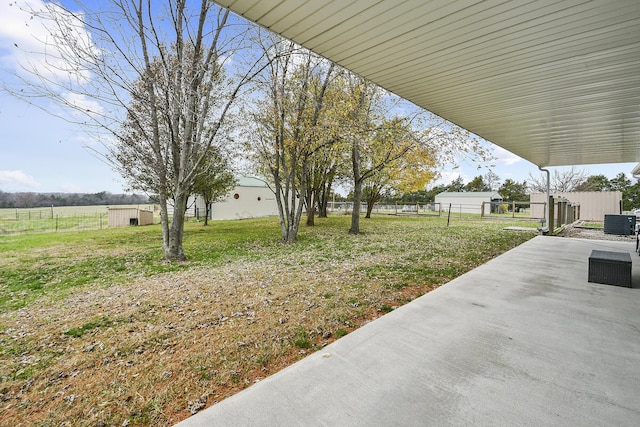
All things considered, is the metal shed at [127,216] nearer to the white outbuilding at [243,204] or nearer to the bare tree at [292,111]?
the white outbuilding at [243,204]

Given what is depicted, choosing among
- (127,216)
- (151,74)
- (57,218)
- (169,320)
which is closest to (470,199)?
(127,216)

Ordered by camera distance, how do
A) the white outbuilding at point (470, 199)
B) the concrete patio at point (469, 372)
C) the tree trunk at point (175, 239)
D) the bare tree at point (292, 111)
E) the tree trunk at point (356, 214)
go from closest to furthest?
the concrete patio at point (469, 372) → the tree trunk at point (175, 239) → the bare tree at point (292, 111) → the tree trunk at point (356, 214) → the white outbuilding at point (470, 199)

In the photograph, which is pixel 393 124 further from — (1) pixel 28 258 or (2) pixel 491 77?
(1) pixel 28 258

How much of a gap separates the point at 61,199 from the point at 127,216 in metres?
6.53

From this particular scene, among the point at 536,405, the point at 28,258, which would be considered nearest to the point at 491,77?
the point at 536,405

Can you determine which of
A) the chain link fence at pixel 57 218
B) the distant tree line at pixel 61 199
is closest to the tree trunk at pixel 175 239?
the distant tree line at pixel 61 199

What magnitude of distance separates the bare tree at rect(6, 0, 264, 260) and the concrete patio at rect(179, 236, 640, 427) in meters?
5.35

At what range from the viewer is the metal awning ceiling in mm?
2451

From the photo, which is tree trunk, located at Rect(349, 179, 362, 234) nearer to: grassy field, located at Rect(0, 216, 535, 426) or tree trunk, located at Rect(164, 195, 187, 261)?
grassy field, located at Rect(0, 216, 535, 426)

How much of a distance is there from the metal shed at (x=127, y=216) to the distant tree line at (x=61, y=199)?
0.52 metres

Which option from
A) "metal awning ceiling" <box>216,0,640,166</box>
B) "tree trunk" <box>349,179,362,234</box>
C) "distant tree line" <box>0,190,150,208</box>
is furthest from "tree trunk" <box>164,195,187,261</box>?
"distant tree line" <box>0,190,150,208</box>

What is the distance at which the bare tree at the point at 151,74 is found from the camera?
4816 mm

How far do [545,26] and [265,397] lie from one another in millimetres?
3938

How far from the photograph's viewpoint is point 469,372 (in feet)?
6.13
